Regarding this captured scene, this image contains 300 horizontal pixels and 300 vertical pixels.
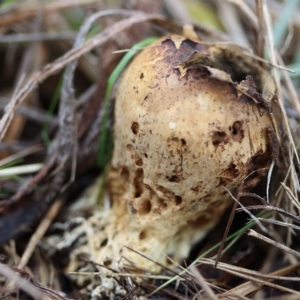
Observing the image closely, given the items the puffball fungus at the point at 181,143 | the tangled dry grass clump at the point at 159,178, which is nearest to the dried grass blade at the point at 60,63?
the tangled dry grass clump at the point at 159,178

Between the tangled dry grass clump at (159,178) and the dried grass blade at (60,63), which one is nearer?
the tangled dry grass clump at (159,178)

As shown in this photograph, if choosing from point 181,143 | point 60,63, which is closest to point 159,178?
point 181,143

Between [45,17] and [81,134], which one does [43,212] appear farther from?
[45,17]

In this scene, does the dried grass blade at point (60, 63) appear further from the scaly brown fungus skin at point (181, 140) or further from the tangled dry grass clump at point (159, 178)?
the scaly brown fungus skin at point (181, 140)

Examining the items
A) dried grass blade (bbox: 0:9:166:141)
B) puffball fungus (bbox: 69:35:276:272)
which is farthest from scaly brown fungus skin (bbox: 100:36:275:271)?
dried grass blade (bbox: 0:9:166:141)

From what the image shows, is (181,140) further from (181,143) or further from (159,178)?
(159,178)

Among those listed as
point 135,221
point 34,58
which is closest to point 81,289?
point 135,221
